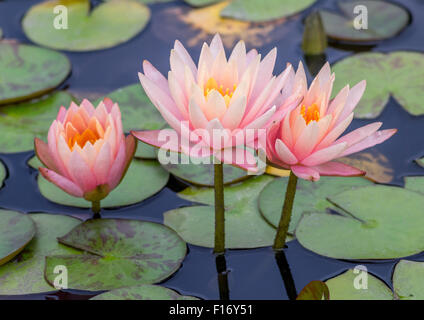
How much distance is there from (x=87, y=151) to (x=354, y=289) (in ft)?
3.22

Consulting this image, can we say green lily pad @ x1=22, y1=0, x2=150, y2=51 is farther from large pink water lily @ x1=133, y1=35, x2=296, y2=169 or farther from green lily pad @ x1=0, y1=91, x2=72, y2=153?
large pink water lily @ x1=133, y1=35, x2=296, y2=169

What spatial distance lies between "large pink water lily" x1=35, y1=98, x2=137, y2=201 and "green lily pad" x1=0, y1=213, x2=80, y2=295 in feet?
0.62

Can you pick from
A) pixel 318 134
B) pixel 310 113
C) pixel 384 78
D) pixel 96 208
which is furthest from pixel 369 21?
pixel 96 208

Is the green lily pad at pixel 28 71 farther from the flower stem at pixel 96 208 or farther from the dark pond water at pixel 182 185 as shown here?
the flower stem at pixel 96 208

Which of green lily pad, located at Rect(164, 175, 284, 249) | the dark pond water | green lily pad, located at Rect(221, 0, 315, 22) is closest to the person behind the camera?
the dark pond water

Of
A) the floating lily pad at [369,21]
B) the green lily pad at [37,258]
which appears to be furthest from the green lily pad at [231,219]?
the floating lily pad at [369,21]

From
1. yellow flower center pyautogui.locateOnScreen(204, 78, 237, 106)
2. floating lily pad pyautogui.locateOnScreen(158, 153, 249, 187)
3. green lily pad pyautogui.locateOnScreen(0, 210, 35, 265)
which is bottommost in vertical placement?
green lily pad pyautogui.locateOnScreen(0, 210, 35, 265)

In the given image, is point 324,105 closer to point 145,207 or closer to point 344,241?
point 344,241

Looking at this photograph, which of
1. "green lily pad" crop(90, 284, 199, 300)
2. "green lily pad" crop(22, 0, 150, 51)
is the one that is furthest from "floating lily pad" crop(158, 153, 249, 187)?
"green lily pad" crop(22, 0, 150, 51)

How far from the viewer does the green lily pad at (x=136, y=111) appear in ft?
8.68

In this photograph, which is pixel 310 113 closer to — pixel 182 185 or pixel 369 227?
pixel 369 227

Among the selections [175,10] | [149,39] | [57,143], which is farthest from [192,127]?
[175,10]

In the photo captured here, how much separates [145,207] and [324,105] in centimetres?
88

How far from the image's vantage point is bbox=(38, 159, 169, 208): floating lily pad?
228cm
